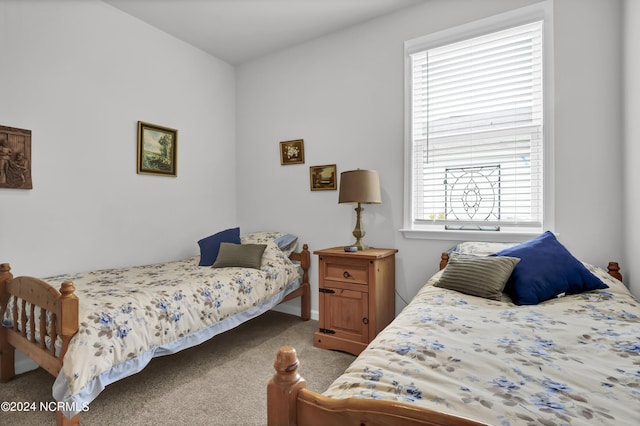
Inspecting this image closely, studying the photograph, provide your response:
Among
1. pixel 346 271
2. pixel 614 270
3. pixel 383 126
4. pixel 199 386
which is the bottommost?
pixel 199 386

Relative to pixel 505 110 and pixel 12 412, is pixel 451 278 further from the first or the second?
pixel 12 412

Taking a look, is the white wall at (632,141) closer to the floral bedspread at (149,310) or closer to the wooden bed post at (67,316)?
the floral bedspread at (149,310)

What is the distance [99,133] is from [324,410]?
2.97 meters

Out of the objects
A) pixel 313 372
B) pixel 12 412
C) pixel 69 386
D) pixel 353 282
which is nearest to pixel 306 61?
pixel 353 282

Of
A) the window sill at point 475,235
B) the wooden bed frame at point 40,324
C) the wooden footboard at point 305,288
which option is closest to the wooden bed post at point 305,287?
the wooden footboard at point 305,288

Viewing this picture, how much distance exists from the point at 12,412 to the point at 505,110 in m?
3.68

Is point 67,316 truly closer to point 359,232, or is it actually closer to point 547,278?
point 359,232

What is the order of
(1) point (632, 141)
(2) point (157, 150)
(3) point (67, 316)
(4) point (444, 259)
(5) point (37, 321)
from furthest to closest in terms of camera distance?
(2) point (157, 150)
(4) point (444, 259)
(1) point (632, 141)
(5) point (37, 321)
(3) point (67, 316)

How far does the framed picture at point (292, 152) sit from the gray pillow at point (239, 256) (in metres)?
1.05

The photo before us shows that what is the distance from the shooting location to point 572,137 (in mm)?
2203

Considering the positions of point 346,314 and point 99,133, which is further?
point 99,133

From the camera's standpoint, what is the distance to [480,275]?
1800mm

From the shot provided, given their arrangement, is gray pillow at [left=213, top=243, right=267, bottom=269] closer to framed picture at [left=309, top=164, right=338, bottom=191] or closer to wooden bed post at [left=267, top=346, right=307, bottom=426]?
framed picture at [left=309, top=164, right=338, bottom=191]

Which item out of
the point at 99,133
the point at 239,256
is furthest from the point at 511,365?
the point at 99,133
